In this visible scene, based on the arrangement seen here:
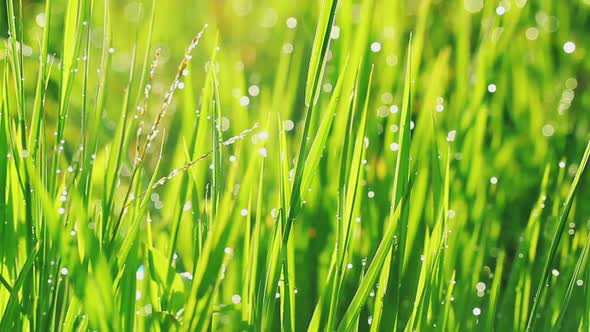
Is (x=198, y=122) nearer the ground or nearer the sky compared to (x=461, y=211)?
nearer the sky

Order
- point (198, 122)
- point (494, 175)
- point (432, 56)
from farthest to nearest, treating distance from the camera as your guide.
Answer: point (432, 56), point (494, 175), point (198, 122)

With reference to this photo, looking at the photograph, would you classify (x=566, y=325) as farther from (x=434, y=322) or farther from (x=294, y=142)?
(x=294, y=142)

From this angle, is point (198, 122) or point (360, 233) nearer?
point (198, 122)

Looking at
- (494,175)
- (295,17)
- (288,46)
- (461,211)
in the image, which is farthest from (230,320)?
(295,17)

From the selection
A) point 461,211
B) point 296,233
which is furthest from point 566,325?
point 296,233

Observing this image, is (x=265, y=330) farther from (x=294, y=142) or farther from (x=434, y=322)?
(x=294, y=142)

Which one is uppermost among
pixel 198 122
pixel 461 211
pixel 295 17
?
pixel 295 17

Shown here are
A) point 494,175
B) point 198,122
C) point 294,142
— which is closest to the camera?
point 198,122
